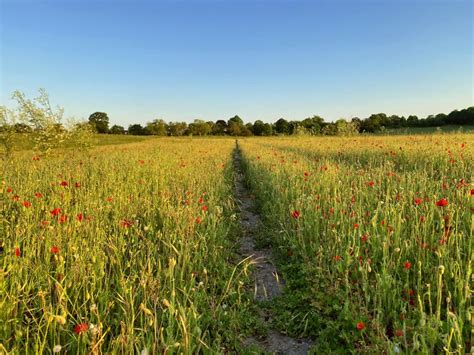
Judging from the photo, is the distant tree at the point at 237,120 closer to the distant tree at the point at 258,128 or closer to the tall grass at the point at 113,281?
the distant tree at the point at 258,128

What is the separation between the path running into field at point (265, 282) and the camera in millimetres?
2828

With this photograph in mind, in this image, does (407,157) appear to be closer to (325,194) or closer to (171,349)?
(325,194)

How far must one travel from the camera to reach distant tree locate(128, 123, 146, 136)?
10881 centimetres

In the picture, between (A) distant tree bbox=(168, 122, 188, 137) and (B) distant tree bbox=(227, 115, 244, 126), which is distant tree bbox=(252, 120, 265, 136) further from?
(A) distant tree bbox=(168, 122, 188, 137)

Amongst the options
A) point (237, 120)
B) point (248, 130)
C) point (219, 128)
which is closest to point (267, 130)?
point (248, 130)

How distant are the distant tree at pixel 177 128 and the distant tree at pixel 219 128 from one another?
12.4 meters

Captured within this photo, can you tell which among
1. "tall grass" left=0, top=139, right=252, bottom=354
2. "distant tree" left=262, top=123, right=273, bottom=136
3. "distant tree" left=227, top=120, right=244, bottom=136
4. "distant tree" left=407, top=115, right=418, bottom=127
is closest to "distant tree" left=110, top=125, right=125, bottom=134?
"distant tree" left=227, top=120, right=244, bottom=136

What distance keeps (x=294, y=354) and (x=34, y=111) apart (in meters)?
13.9

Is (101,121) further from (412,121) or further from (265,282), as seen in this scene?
(265,282)

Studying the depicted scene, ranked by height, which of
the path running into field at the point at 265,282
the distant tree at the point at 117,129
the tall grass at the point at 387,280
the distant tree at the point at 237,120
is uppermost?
the distant tree at the point at 237,120

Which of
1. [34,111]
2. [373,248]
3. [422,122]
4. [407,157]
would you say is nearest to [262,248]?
[373,248]

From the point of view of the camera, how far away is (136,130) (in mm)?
109625

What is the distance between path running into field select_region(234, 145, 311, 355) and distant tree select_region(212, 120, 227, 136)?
360ft

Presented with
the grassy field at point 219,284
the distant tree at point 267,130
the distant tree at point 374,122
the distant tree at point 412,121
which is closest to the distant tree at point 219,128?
the distant tree at point 267,130
